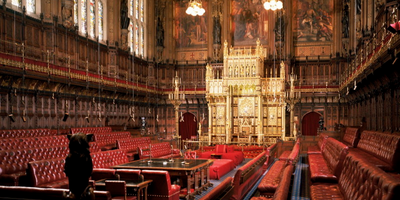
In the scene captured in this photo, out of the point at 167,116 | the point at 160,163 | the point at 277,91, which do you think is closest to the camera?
the point at 160,163

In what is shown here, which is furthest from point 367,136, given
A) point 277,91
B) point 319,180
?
point 277,91

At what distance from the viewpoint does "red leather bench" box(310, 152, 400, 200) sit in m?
2.99

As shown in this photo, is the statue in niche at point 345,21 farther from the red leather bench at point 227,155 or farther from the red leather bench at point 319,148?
the red leather bench at point 227,155

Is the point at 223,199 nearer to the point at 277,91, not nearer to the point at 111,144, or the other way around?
the point at 111,144

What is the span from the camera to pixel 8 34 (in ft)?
51.1

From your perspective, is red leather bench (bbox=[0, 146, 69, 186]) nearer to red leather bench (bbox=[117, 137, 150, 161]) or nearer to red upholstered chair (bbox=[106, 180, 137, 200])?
red upholstered chair (bbox=[106, 180, 137, 200])

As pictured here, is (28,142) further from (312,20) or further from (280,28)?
(312,20)

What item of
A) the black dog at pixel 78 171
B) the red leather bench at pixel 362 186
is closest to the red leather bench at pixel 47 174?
the black dog at pixel 78 171

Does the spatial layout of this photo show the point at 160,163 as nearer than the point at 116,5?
Yes

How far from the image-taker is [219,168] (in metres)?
13.3

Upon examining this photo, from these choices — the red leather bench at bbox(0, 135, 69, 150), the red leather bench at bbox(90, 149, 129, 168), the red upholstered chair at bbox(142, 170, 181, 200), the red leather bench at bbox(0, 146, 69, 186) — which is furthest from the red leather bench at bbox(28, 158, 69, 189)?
the red leather bench at bbox(0, 135, 69, 150)

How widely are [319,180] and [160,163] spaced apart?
217 inches

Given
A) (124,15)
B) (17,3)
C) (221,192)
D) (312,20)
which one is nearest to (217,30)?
(312,20)

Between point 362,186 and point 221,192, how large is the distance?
8.94ft
